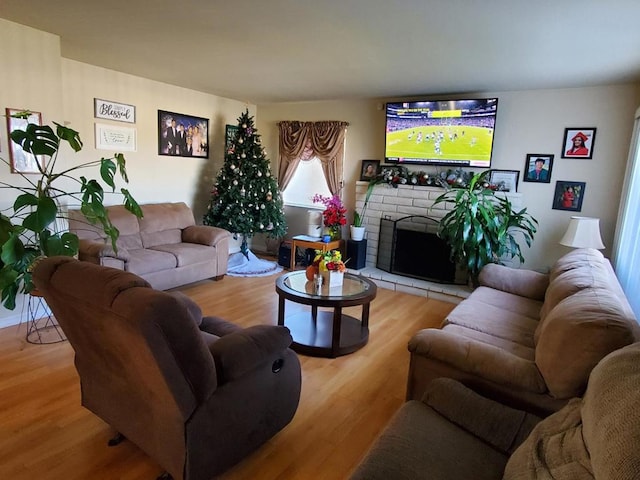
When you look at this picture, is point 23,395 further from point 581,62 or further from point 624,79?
point 624,79

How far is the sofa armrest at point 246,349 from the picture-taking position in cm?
165

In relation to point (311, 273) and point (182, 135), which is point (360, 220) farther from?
point (182, 135)

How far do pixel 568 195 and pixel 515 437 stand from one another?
355 cm

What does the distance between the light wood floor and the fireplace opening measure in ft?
5.12

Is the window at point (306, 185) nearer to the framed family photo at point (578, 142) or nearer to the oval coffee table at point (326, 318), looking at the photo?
the oval coffee table at point (326, 318)

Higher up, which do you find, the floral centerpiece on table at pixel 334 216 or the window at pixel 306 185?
the window at pixel 306 185

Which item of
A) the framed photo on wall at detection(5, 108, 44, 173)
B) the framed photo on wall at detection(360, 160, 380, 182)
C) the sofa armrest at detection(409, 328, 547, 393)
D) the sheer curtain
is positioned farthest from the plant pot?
the framed photo on wall at detection(5, 108, 44, 173)

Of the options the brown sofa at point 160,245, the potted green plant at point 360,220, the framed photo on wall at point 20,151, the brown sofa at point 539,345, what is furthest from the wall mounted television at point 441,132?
the framed photo on wall at point 20,151

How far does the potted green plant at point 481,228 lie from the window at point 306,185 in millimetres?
2109

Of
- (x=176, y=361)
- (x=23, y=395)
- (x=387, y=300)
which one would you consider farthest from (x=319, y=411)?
(x=387, y=300)

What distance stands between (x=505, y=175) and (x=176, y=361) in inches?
167

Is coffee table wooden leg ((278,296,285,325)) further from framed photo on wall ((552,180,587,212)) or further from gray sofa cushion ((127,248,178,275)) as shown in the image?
framed photo on wall ((552,180,587,212))

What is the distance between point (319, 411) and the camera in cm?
234

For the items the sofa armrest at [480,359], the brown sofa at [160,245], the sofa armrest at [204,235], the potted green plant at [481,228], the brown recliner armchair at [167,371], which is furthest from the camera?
the sofa armrest at [204,235]
